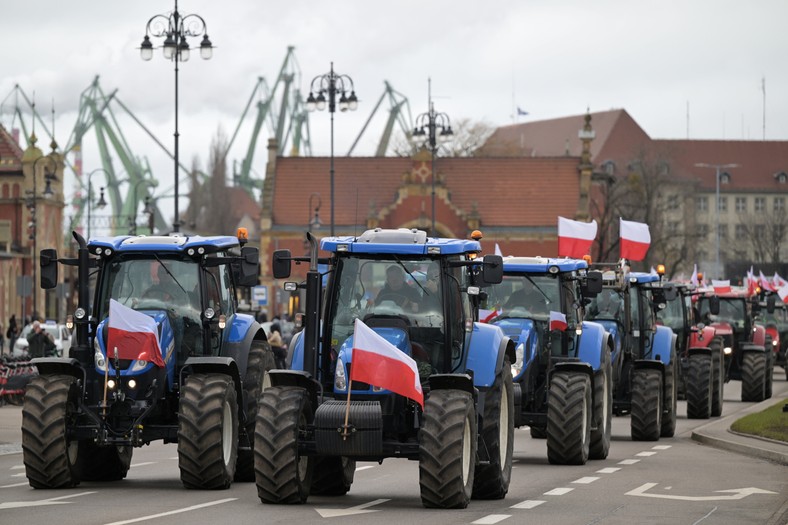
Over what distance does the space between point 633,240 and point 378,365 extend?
16.1 metres

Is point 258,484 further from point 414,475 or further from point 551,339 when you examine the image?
point 551,339

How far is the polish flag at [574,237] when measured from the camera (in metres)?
27.7

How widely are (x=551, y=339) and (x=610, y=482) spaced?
12.0 feet

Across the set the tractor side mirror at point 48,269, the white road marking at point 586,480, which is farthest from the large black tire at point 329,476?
the tractor side mirror at point 48,269

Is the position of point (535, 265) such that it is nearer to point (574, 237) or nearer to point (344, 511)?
point (574, 237)

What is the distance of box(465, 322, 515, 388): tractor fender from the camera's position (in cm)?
1591

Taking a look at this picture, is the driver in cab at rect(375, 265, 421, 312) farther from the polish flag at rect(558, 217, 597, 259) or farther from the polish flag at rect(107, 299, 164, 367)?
the polish flag at rect(558, 217, 597, 259)

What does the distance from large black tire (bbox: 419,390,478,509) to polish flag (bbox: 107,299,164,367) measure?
3.32 meters

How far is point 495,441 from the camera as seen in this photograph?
15.7 metres

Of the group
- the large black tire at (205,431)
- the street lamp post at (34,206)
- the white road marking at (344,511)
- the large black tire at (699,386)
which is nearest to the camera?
the white road marking at (344,511)

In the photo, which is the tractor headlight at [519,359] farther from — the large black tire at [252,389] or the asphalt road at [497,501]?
the large black tire at [252,389]

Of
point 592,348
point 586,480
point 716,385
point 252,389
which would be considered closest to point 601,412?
point 592,348

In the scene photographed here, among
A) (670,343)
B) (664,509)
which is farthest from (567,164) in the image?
(664,509)

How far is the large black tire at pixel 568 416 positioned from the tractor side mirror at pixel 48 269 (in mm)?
6083
